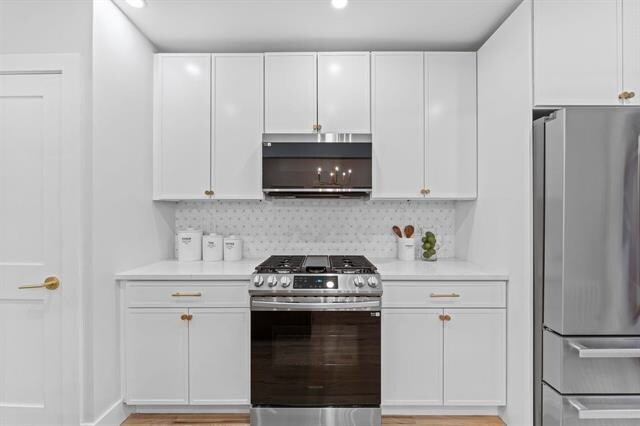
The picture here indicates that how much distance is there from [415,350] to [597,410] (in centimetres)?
96

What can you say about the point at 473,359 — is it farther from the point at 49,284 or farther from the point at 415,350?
the point at 49,284

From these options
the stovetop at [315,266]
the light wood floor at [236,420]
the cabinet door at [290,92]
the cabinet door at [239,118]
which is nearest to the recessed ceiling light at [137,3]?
the cabinet door at [239,118]

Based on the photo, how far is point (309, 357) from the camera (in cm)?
234

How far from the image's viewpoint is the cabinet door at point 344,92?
2.91 metres

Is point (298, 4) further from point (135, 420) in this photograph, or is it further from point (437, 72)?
point (135, 420)

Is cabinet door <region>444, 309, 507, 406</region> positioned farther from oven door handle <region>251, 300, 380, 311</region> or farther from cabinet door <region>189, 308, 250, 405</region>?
cabinet door <region>189, 308, 250, 405</region>

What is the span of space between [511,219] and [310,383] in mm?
1569

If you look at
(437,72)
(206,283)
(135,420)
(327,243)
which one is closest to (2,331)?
(135,420)

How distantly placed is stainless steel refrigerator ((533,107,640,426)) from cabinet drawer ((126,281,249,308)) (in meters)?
1.82

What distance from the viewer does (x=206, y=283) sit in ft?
8.21

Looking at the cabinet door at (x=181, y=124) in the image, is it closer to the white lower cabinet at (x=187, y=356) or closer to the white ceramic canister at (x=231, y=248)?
the white ceramic canister at (x=231, y=248)

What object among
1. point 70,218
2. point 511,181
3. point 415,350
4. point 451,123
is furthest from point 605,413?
point 70,218

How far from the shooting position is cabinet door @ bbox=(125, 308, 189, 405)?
97.3 inches

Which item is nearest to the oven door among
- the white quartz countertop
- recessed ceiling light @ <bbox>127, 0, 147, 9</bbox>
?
the white quartz countertop
